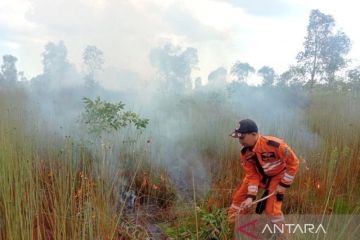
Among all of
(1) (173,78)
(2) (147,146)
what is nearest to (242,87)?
(1) (173,78)

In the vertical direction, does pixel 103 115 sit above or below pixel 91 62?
below

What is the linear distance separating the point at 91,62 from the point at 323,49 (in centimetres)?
1278

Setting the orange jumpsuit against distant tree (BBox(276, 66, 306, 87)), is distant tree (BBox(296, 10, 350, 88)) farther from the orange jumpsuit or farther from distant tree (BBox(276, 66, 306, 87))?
the orange jumpsuit

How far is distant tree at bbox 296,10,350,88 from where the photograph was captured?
1784 cm

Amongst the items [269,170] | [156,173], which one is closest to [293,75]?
[156,173]

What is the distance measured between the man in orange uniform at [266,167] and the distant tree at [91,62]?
6.11 metres

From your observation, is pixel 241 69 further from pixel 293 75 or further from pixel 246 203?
pixel 246 203

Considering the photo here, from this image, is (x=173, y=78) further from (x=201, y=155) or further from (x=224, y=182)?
(x=224, y=182)

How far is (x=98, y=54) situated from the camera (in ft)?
32.0

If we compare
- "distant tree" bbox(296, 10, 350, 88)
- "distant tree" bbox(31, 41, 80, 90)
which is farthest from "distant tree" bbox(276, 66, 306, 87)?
"distant tree" bbox(31, 41, 80, 90)

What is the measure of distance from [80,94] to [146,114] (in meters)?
1.82

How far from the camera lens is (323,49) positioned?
59.0 ft

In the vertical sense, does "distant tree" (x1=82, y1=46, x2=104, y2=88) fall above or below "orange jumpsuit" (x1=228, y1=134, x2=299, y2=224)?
above

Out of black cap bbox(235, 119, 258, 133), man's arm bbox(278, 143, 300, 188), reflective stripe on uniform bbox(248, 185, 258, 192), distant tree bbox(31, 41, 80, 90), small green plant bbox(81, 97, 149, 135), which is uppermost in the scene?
distant tree bbox(31, 41, 80, 90)
